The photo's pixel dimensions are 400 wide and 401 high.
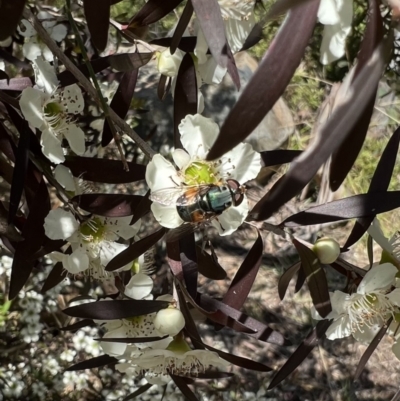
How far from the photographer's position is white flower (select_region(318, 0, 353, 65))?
0.70 meters

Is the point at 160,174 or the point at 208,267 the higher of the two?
the point at 160,174

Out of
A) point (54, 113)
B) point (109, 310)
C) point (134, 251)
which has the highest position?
point (54, 113)

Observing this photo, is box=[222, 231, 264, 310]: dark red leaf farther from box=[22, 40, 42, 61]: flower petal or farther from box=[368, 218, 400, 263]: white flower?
box=[22, 40, 42, 61]: flower petal

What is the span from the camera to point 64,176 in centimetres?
110

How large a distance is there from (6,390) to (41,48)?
1253 millimetres

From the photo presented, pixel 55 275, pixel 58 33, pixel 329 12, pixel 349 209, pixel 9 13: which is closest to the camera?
pixel 329 12

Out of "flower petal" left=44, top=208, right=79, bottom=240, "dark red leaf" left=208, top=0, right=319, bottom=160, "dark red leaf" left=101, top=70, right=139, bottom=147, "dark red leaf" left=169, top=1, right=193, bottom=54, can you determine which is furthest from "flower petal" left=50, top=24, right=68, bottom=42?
"dark red leaf" left=208, top=0, right=319, bottom=160

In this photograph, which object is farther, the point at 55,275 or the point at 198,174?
the point at 55,275

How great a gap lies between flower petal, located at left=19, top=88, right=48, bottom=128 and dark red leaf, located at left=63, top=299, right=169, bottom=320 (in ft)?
1.10

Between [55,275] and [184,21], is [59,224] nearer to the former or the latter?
[55,275]

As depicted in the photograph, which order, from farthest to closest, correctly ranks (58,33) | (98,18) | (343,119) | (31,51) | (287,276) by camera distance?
(58,33)
(31,51)
(287,276)
(98,18)
(343,119)

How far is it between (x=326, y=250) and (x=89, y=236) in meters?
0.45

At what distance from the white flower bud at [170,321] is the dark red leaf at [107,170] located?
25 centimetres

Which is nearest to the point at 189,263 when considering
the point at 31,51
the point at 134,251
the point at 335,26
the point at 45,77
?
the point at 134,251
